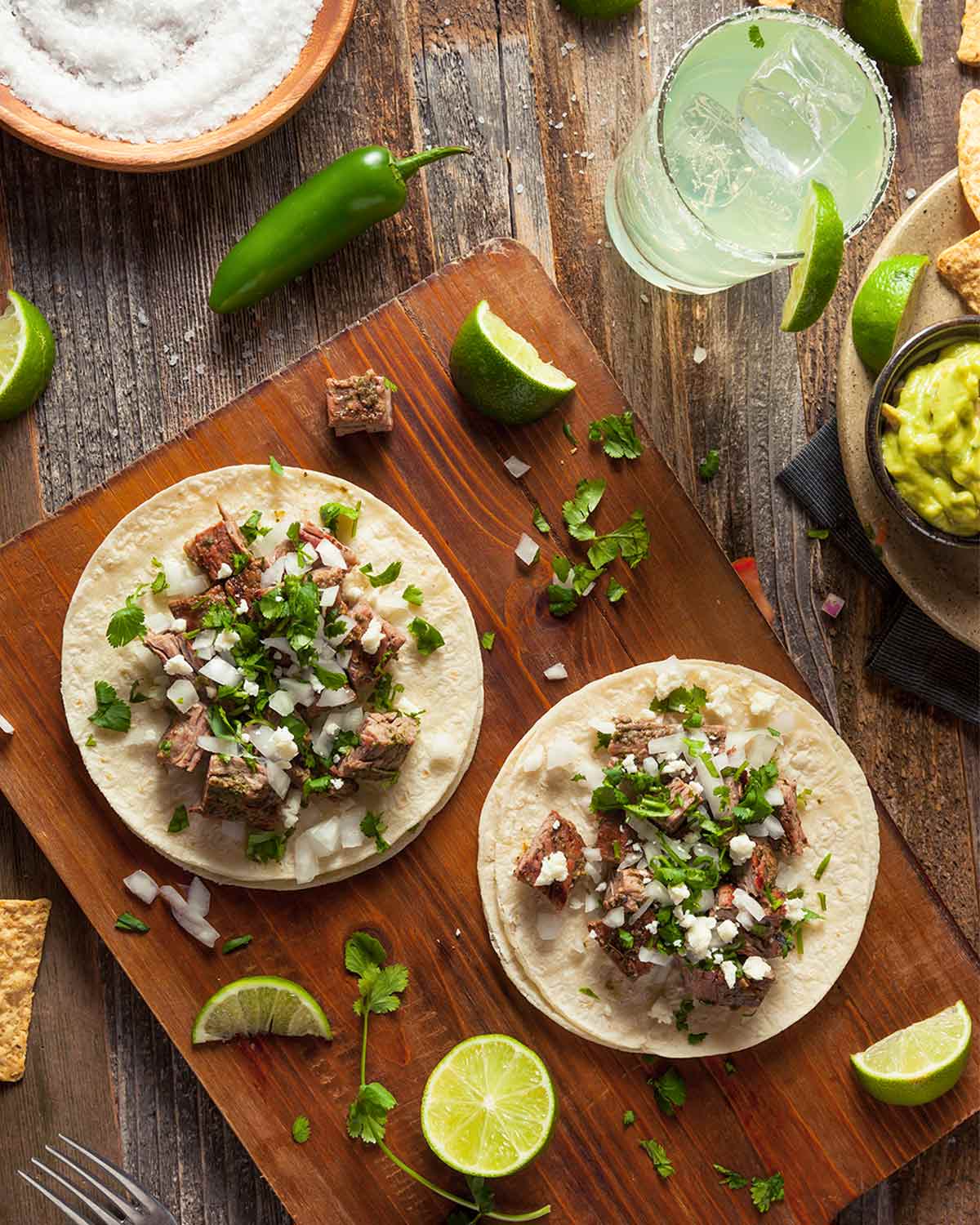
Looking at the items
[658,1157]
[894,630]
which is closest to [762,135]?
[894,630]

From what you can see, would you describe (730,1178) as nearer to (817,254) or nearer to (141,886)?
(141,886)

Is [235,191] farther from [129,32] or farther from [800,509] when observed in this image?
[800,509]

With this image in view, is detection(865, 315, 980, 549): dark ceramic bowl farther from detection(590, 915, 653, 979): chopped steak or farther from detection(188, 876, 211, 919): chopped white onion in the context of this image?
detection(188, 876, 211, 919): chopped white onion

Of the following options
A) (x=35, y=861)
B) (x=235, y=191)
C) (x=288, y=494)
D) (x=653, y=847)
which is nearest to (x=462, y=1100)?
(x=653, y=847)

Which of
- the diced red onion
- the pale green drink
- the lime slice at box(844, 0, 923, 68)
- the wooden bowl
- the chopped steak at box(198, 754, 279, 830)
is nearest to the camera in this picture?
the chopped steak at box(198, 754, 279, 830)

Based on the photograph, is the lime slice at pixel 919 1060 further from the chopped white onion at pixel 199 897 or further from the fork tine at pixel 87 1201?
the fork tine at pixel 87 1201

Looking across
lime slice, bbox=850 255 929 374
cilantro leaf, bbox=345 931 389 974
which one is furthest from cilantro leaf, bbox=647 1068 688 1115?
lime slice, bbox=850 255 929 374

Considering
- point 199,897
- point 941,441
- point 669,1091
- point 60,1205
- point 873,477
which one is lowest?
point 669,1091
